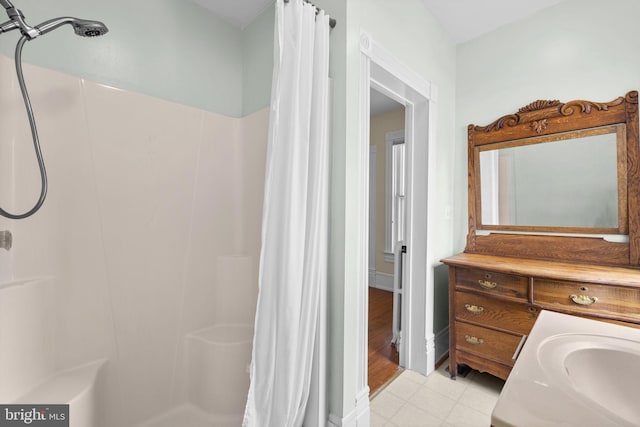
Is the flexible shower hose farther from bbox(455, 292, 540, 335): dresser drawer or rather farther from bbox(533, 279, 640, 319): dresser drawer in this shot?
bbox(533, 279, 640, 319): dresser drawer

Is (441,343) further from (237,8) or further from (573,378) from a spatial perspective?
(237,8)

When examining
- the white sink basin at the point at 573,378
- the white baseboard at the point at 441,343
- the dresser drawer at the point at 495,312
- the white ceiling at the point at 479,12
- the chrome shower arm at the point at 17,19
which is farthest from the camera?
the white baseboard at the point at 441,343

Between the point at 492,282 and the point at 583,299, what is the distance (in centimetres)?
42

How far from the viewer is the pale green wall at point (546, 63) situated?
1804 millimetres

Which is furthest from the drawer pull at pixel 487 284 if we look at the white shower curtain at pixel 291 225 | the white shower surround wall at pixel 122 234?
the white shower surround wall at pixel 122 234

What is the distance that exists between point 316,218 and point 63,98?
1301 mm

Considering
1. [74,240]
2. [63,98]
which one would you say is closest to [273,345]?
[74,240]

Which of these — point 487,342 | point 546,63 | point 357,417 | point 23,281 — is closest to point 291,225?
point 357,417

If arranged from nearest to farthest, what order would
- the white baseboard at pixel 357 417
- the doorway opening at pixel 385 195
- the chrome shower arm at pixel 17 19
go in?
the chrome shower arm at pixel 17 19 < the white baseboard at pixel 357 417 < the doorway opening at pixel 385 195

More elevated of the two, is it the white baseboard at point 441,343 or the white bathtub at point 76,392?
the white bathtub at point 76,392

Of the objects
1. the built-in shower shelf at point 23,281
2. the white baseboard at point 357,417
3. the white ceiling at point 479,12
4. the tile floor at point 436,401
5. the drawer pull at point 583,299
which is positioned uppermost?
the white ceiling at point 479,12

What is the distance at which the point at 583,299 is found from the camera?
5.03ft

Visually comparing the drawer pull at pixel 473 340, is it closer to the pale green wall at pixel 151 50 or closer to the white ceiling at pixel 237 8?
the pale green wall at pixel 151 50

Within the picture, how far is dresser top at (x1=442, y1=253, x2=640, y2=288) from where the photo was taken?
1.48 metres
